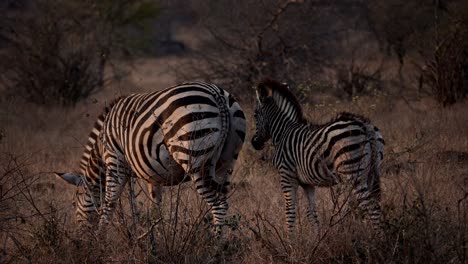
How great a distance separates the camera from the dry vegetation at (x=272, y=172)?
4.12m

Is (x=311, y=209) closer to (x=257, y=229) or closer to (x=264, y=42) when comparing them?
(x=257, y=229)

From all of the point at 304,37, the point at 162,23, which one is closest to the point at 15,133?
the point at 304,37

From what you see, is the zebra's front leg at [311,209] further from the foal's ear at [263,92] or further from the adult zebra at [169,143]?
the foal's ear at [263,92]

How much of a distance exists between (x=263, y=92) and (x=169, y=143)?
1684 millimetres

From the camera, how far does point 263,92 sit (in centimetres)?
623

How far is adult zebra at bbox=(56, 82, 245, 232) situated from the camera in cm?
480

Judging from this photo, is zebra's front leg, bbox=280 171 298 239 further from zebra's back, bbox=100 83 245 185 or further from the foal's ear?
the foal's ear

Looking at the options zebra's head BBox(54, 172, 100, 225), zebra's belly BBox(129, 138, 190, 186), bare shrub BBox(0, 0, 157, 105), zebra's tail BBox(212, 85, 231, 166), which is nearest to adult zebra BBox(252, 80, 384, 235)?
zebra's tail BBox(212, 85, 231, 166)

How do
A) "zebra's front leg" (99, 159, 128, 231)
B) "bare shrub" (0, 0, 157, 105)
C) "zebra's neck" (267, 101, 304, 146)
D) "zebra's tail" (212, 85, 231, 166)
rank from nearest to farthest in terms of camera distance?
1. "zebra's tail" (212, 85, 231, 166)
2. "zebra's front leg" (99, 159, 128, 231)
3. "zebra's neck" (267, 101, 304, 146)
4. "bare shrub" (0, 0, 157, 105)

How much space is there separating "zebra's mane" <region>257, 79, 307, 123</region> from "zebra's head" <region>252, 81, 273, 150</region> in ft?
0.12

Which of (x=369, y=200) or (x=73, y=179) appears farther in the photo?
(x=73, y=179)

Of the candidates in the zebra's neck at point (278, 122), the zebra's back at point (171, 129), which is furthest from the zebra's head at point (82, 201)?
the zebra's neck at point (278, 122)

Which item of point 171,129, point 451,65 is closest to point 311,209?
point 171,129

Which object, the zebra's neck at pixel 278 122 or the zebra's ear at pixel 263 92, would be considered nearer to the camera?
the zebra's neck at pixel 278 122
